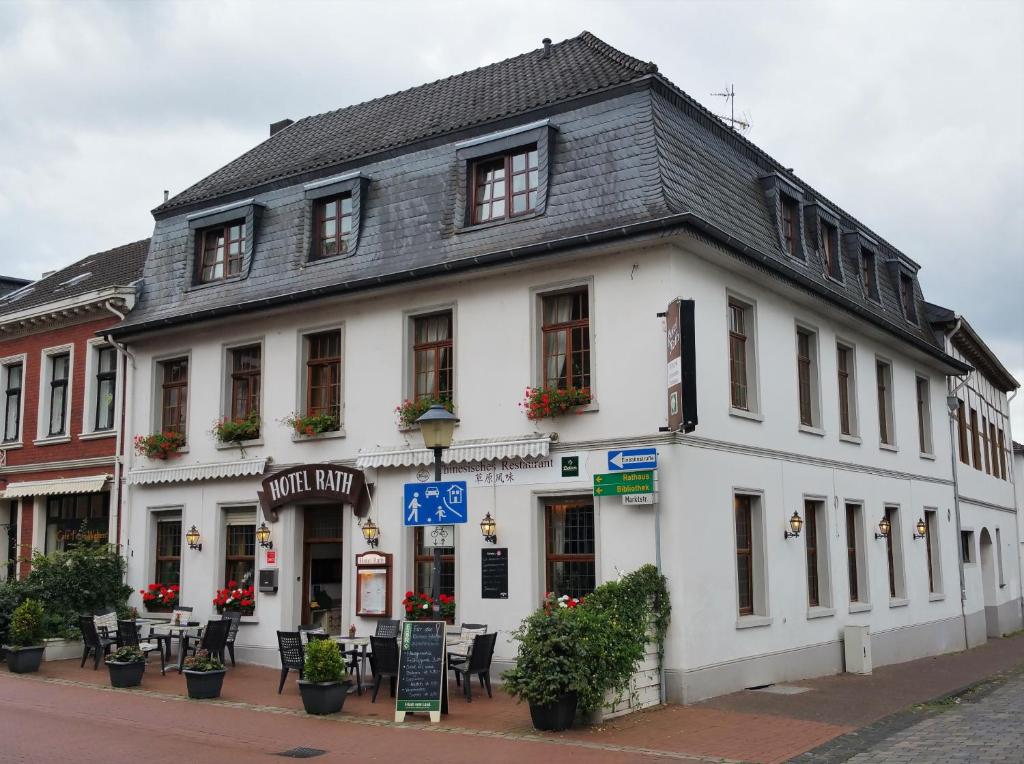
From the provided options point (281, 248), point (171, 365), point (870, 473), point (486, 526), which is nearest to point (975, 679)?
point (870, 473)

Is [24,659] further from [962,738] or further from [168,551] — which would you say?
[962,738]

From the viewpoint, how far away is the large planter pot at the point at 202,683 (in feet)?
48.5

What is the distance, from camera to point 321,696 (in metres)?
13.5

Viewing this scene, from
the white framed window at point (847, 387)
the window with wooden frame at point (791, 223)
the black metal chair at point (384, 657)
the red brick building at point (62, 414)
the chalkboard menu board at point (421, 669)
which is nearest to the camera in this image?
the chalkboard menu board at point (421, 669)

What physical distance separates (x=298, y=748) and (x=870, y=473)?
43.4 feet

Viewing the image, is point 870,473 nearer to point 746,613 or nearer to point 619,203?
point 746,613

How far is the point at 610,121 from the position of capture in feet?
53.6

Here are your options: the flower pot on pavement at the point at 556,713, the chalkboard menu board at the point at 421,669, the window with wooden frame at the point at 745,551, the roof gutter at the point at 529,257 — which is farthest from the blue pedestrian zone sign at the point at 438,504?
the window with wooden frame at the point at 745,551

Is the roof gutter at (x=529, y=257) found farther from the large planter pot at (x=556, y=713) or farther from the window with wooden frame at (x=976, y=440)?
the window with wooden frame at (x=976, y=440)

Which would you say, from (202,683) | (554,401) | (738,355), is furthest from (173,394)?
(738,355)

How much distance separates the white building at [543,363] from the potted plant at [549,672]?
93.7 inches

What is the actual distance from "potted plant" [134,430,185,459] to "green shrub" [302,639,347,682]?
764 cm

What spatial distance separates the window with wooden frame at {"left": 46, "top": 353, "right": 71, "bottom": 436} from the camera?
927 inches

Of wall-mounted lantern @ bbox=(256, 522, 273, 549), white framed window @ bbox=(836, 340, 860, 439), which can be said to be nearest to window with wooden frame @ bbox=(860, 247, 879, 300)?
white framed window @ bbox=(836, 340, 860, 439)
